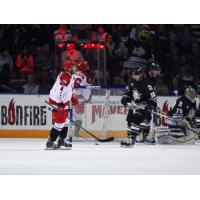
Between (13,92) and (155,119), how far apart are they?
3053 mm

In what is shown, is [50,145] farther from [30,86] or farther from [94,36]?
[94,36]

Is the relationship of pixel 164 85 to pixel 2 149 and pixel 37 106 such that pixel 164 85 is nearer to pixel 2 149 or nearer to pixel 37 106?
pixel 37 106

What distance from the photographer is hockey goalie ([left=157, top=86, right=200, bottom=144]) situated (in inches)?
548

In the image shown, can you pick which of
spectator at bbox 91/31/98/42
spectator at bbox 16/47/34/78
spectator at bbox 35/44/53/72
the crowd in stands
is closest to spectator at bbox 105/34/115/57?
the crowd in stands

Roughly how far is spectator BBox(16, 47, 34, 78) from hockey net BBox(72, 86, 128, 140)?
7.42ft

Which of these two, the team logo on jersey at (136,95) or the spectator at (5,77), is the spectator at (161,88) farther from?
the spectator at (5,77)

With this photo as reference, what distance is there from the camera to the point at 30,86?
15891mm

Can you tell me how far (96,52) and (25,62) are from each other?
59.4 inches

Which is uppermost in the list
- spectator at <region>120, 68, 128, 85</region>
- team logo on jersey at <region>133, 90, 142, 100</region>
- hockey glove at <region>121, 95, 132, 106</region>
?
spectator at <region>120, 68, 128, 85</region>

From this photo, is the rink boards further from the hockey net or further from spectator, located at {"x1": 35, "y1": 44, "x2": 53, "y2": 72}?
spectator, located at {"x1": 35, "y1": 44, "x2": 53, "y2": 72}

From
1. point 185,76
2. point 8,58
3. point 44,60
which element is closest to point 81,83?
point 44,60

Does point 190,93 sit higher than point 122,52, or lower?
lower
